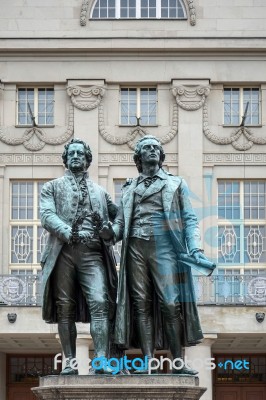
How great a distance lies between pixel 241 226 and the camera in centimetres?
4294

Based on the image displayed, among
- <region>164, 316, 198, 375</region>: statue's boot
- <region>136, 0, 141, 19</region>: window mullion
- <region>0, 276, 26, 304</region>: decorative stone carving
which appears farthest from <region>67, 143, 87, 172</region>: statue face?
<region>136, 0, 141, 19</region>: window mullion

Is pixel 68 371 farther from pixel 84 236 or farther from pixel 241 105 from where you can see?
pixel 241 105

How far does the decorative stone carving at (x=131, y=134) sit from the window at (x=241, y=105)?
1.65 m

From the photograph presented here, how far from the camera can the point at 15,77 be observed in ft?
145

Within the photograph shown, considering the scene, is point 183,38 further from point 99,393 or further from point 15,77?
point 99,393

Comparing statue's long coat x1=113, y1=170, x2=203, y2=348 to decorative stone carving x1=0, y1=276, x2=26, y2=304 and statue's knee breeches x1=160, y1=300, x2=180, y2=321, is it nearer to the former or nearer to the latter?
statue's knee breeches x1=160, y1=300, x2=180, y2=321

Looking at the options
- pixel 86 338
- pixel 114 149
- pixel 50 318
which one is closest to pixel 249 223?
pixel 114 149

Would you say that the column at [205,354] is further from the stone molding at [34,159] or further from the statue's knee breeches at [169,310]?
the statue's knee breeches at [169,310]

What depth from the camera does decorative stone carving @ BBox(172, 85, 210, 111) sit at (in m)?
44.0

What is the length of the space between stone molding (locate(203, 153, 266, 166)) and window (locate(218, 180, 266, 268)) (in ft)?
3.10

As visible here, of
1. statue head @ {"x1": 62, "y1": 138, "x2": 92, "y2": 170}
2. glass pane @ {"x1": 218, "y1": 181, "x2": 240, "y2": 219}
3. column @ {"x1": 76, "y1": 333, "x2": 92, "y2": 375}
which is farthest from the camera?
glass pane @ {"x1": 218, "y1": 181, "x2": 240, "y2": 219}

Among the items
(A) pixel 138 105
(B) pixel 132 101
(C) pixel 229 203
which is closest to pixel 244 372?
(C) pixel 229 203

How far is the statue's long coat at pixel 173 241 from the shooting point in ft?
48.0

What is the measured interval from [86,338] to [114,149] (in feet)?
27.2
